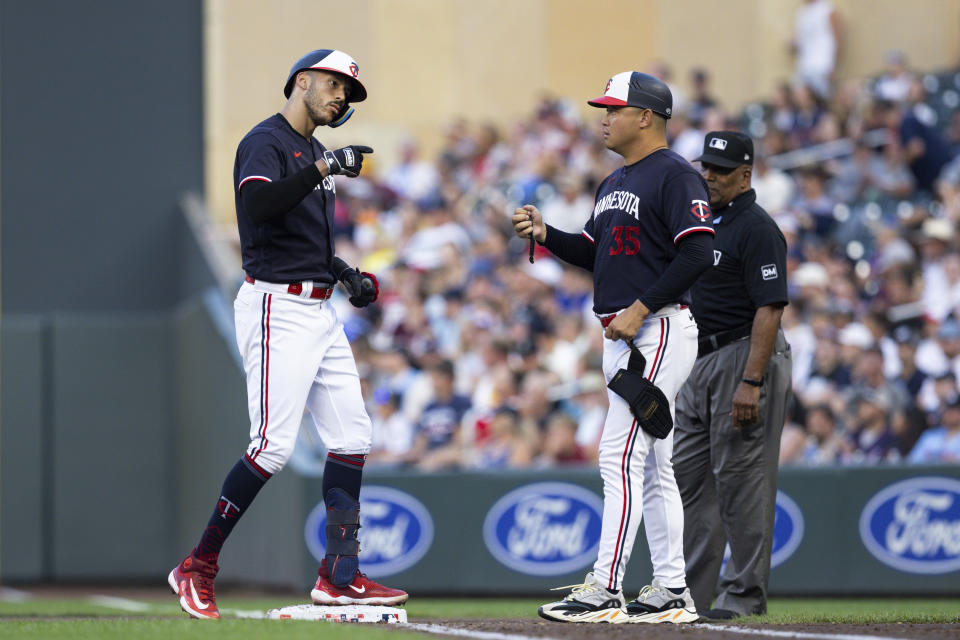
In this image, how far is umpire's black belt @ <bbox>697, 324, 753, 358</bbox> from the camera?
6.46 meters

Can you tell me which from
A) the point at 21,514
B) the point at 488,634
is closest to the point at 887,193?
the point at 488,634

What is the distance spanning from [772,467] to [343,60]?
277 centimetres

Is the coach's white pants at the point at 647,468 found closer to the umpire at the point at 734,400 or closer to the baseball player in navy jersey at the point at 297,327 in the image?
the umpire at the point at 734,400

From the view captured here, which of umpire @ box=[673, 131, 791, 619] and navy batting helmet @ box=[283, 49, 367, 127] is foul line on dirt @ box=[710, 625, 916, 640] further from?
navy batting helmet @ box=[283, 49, 367, 127]

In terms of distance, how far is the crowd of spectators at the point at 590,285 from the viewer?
32.8ft

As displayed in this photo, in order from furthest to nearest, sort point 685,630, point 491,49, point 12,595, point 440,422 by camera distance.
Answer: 1. point 491,49
2. point 12,595
3. point 440,422
4. point 685,630

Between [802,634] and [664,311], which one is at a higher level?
[664,311]

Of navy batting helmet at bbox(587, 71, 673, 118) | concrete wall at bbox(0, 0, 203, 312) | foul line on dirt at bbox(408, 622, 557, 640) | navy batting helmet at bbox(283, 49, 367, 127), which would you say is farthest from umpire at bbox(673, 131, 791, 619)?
concrete wall at bbox(0, 0, 203, 312)

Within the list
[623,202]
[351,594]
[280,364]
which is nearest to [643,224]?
[623,202]

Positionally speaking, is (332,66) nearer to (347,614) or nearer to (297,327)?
(297,327)

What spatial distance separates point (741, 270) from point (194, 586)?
9.59 feet

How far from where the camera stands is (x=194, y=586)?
18.1 feet

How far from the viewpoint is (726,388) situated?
6.40m

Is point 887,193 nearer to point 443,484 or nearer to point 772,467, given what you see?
point 443,484
